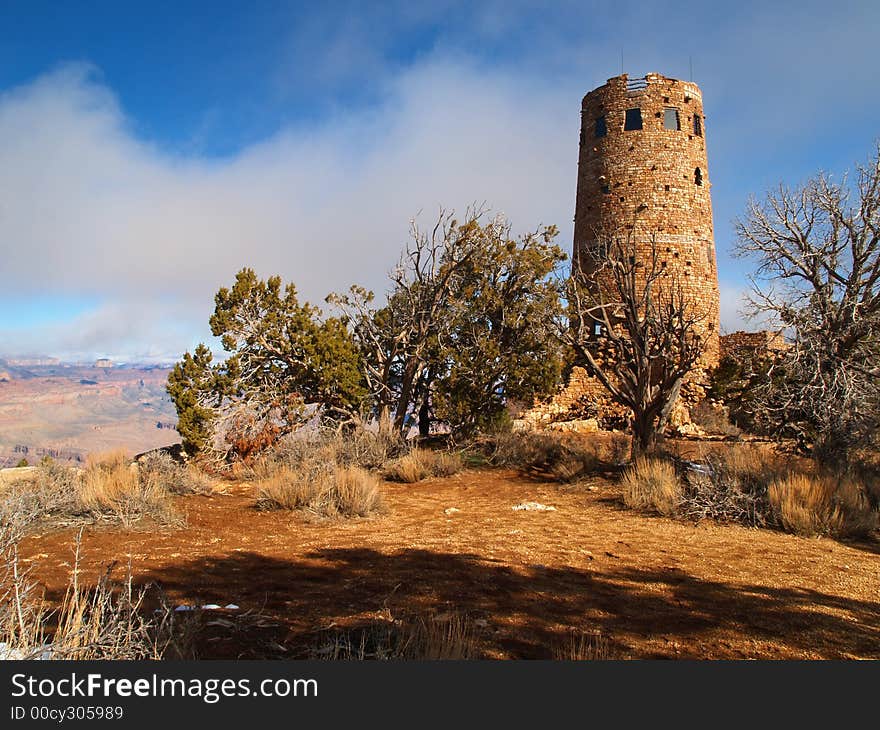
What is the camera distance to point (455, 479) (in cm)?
1183

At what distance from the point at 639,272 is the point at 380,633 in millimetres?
19825

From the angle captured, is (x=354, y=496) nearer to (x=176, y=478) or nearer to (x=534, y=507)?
(x=534, y=507)

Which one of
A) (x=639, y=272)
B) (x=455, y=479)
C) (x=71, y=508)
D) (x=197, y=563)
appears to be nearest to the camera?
(x=197, y=563)

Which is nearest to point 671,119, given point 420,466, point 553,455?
point 553,455

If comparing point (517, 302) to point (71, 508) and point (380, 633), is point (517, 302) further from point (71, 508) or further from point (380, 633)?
point (380, 633)

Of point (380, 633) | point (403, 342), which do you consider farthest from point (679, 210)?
point (380, 633)

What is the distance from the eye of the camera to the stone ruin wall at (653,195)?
845 inches

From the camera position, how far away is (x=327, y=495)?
8594 millimetres

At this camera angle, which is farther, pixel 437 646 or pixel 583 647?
pixel 583 647

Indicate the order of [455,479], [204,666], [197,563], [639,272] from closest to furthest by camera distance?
1. [204,666]
2. [197,563]
3. [455,479]
4. [639,272]

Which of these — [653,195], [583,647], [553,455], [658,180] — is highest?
[658,180]

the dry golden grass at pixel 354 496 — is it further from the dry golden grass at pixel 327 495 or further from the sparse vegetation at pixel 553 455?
the sparse vegetation at pixel 553 455

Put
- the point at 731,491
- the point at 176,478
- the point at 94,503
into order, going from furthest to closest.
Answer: the point at 176,478
the point at 731,491
the point at 94,503

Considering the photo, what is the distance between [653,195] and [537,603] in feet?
64.9
